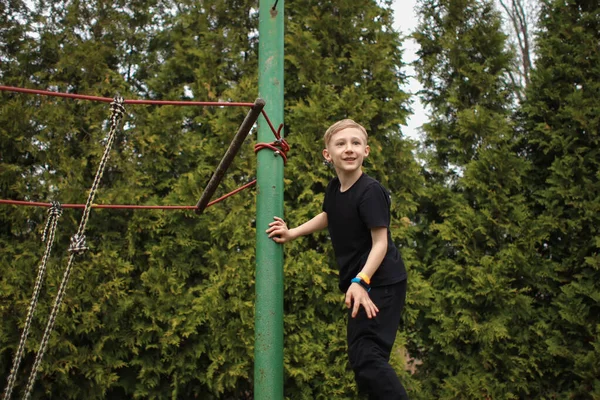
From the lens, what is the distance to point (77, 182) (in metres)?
4.14

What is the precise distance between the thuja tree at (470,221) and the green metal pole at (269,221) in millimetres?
2352

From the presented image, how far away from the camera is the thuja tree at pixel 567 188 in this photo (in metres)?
3.78

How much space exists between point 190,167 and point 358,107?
5.13 ft

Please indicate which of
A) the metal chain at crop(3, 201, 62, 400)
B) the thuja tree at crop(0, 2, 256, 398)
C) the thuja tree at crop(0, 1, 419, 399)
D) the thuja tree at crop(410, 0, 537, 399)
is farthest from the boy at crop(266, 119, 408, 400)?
the thuja tree at crop(410, 0, 537, 399)

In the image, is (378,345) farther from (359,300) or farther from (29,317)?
(29,317)

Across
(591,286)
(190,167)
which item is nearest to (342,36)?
(190,167)

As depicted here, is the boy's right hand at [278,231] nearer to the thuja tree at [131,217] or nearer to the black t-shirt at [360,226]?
the black t-shirt at [360,226]

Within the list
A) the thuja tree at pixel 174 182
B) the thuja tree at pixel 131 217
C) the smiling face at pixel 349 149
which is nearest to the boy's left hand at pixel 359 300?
the smiling face at pixel 349 149

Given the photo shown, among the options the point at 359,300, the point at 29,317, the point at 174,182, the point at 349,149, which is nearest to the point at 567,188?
the point at 349,149

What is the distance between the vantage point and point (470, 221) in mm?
4121

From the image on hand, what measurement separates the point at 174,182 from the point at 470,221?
8.24ft

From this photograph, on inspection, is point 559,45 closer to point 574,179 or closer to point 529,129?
point 529,129

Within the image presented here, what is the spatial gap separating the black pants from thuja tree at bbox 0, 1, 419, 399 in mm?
1870

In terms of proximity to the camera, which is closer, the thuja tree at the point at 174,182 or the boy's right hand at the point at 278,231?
the boy's right hand at the point at 278,231
